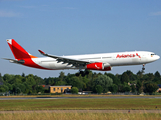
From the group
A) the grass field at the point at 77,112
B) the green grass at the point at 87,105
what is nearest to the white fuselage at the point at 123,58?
the green grass at the point at 87,105

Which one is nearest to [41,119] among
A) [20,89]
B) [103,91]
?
[103,91]

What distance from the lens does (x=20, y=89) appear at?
118 meters

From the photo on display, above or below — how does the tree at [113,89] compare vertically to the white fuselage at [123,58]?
below

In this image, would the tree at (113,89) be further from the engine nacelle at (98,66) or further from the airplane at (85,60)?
the engine nacelle at (98,66)

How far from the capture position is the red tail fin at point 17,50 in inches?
2276

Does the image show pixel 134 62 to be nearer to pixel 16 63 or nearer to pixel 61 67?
pixel 61 67

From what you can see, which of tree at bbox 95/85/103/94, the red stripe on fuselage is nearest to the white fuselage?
the red stripe on fuselage

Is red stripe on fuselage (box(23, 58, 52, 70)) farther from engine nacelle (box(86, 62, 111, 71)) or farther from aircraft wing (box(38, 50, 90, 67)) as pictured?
engine nacelle (box(86, 62, 111, 71))

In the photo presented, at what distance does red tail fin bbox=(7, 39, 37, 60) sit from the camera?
5781 centimetres

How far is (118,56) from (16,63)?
22403 millimetres

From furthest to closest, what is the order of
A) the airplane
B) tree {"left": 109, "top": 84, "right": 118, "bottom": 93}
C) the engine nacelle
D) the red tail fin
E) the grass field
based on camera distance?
tree {"left": 109, "top": 84, "right": 118, "bottom": 93} → the red tail fin → the engine nacelle → the airplane → the grass field

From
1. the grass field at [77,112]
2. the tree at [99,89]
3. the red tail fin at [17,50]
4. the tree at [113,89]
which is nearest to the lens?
the grass field at [77,112]

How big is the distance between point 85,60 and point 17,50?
16302 mm

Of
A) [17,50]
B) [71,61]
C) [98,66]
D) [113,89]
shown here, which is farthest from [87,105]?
[113,89]
